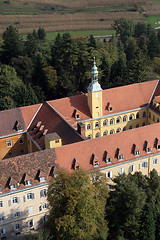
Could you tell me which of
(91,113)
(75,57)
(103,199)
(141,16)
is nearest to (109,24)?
(141,16)

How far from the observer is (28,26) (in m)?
154

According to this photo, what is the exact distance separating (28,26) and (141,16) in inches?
1937

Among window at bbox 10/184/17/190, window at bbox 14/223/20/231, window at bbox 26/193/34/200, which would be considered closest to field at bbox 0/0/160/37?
window at bbox 26/193/34/200

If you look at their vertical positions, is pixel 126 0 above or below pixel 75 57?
above

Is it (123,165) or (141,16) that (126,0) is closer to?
(141,16)

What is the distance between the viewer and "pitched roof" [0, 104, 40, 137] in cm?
7594

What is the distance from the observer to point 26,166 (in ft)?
189

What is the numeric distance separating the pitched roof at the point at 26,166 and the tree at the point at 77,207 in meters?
7.79

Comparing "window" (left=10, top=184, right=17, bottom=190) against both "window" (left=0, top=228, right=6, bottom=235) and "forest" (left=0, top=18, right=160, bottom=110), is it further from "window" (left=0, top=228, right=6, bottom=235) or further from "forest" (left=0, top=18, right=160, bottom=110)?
"forest" (left=0, top=18, right=160, bottom=110)

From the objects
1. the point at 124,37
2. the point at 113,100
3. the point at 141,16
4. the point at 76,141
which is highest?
the point at 141,16

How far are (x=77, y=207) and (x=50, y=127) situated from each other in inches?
1059

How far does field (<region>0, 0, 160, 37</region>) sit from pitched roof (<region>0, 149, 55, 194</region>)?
97859 millimetres

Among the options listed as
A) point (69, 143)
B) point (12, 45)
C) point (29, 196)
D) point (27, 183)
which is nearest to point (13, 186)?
point (27, 183)

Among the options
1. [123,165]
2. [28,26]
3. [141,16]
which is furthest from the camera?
[141,16]
